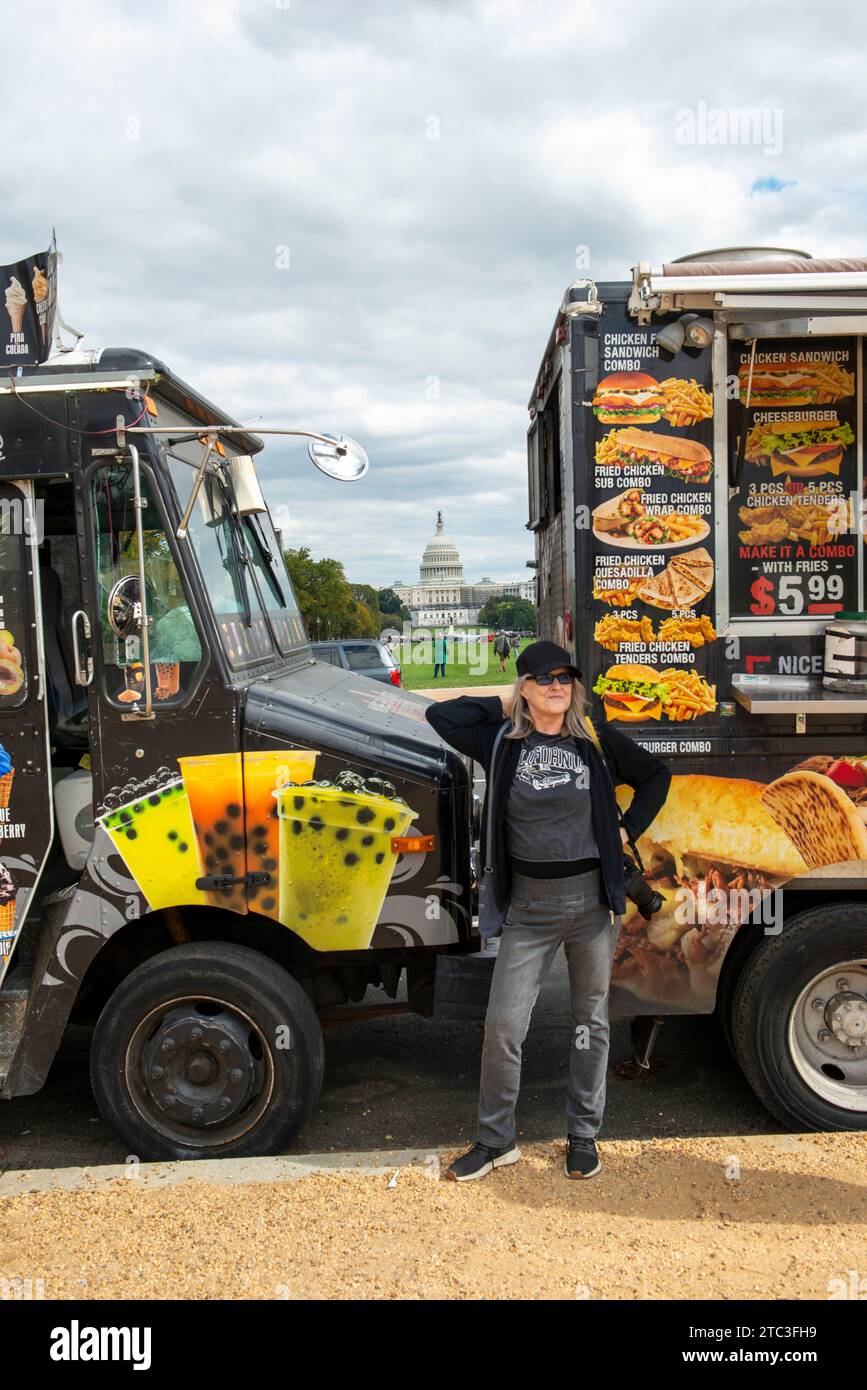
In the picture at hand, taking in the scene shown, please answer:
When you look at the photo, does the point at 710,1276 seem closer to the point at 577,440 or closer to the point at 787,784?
the point at 787,784

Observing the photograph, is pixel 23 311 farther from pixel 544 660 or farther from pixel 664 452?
pixel 664 452

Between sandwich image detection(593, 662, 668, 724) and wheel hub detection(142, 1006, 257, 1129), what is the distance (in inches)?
78.4

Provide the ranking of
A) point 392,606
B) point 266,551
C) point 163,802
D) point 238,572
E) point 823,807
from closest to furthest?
point 163,802
point 823,807
point 238,572
point 266,551
point 392,606

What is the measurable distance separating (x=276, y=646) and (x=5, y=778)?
143 centimetres

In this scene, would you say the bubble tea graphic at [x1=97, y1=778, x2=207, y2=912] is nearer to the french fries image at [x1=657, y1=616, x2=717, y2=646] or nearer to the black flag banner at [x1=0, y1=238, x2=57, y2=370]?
the black flag banner at [x1=0, y1=238, x2=57, y2=370]

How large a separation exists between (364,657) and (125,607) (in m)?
15.5

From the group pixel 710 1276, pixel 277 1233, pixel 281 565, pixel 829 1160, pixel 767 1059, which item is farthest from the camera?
pixel 281 565

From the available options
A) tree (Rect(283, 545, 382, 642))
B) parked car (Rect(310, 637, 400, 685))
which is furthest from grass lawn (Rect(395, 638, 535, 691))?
parked car (Rect(310, 637, 400, 685))

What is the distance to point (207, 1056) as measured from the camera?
4234 mm

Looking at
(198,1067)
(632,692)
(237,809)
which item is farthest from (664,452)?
(198,1067)

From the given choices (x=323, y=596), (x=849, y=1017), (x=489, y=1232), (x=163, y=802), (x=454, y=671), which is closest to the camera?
(x=489, y=1232)

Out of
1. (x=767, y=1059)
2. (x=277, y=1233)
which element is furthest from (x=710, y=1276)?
(x=277, y=1233)

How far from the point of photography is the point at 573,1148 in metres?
4.10

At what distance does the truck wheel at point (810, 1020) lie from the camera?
14.0 feet
